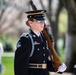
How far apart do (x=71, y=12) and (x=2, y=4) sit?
498cm

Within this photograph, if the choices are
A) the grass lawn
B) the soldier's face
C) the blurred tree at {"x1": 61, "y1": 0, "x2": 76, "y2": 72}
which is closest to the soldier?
the soldier's face

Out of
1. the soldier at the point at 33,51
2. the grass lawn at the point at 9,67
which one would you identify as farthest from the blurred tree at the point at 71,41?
the soldier at the point at 33,51

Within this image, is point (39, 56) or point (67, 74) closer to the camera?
point (39, 56)

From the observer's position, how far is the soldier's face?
6.27 metres

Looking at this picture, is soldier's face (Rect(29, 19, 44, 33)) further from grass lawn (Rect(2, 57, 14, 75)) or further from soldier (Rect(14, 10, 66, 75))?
grass lawn (Rect(2, 57, 14, 75))

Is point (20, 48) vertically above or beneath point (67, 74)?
above

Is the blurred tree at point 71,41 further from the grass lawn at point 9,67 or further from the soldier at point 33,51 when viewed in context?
the soldier at point 33,51

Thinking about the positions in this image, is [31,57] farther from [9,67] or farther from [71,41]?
[9,67]

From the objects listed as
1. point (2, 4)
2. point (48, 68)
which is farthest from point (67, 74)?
point (48, 68)

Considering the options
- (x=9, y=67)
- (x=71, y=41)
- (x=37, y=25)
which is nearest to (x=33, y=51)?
(x=37, y=25)

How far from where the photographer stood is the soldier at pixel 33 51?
6062 mm

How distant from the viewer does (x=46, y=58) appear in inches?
252

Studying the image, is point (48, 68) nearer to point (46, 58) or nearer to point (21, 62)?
point (46, 58)

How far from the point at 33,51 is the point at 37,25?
14.9 inches
